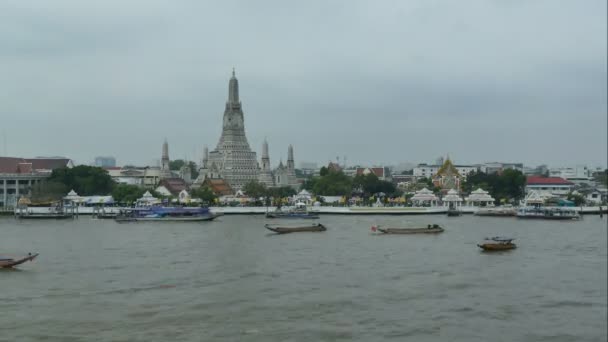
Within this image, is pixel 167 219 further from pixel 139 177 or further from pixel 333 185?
pixel 139 177

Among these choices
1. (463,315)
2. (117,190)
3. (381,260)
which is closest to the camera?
(463,315)

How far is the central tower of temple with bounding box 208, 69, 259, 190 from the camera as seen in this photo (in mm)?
81750

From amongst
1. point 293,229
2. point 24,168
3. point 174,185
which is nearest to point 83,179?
point 24,168

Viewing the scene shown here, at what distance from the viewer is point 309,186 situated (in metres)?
80.8

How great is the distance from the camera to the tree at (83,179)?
63875 mm

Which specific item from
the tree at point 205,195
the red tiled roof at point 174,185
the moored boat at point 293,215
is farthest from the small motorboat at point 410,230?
the red tiled roof at point 174,185

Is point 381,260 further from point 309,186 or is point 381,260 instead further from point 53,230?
point 309,186

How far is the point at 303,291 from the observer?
64.0 feet

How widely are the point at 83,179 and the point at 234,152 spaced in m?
22.6

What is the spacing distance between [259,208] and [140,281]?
37.3m

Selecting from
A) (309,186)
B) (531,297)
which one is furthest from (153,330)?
(309,186)

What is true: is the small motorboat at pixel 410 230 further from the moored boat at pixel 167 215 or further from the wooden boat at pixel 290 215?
the moored boat at pixel 167 215

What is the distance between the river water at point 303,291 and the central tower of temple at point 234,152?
48.9 metres

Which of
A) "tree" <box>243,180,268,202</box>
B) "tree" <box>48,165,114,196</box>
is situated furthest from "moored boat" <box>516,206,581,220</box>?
"tree" <box>48,165,114,196</box>
